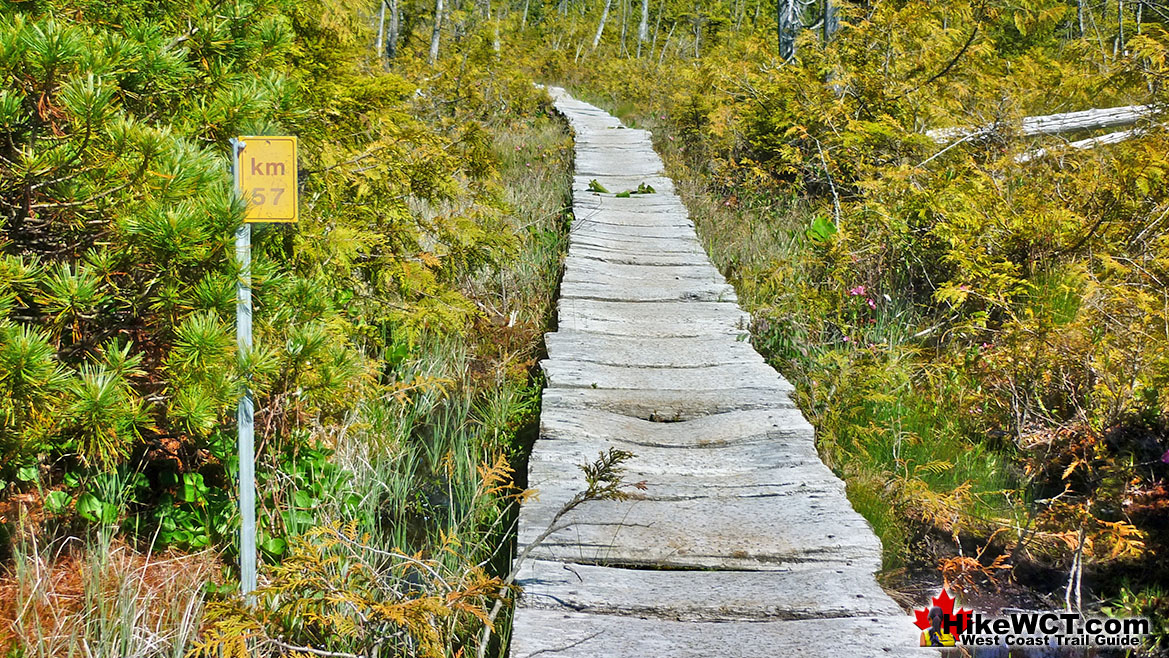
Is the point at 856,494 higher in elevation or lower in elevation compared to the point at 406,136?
lower

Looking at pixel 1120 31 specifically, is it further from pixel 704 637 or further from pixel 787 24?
pixel 704 637

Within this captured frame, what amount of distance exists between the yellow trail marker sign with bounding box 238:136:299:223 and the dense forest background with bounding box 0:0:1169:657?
0.35 ft

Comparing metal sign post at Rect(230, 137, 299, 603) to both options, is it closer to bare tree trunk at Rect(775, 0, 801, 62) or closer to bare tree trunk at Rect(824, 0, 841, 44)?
bare tree trunk at Rect(824, 0, 841, 44)

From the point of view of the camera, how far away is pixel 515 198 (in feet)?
24.3

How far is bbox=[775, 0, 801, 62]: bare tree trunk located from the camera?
1008cm

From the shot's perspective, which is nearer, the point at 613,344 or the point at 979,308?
the point at 613,344

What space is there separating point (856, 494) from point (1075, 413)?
1251mm

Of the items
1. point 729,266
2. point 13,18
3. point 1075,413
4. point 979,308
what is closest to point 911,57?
point 729,266

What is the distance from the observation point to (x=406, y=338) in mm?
4047

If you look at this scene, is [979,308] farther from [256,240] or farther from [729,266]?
[256,240]

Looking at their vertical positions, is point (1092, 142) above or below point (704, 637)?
above

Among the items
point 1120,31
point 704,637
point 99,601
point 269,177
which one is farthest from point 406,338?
point 1120,31

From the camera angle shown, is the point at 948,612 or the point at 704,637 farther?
the point at 948,612

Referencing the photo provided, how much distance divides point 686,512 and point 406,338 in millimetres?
1677
